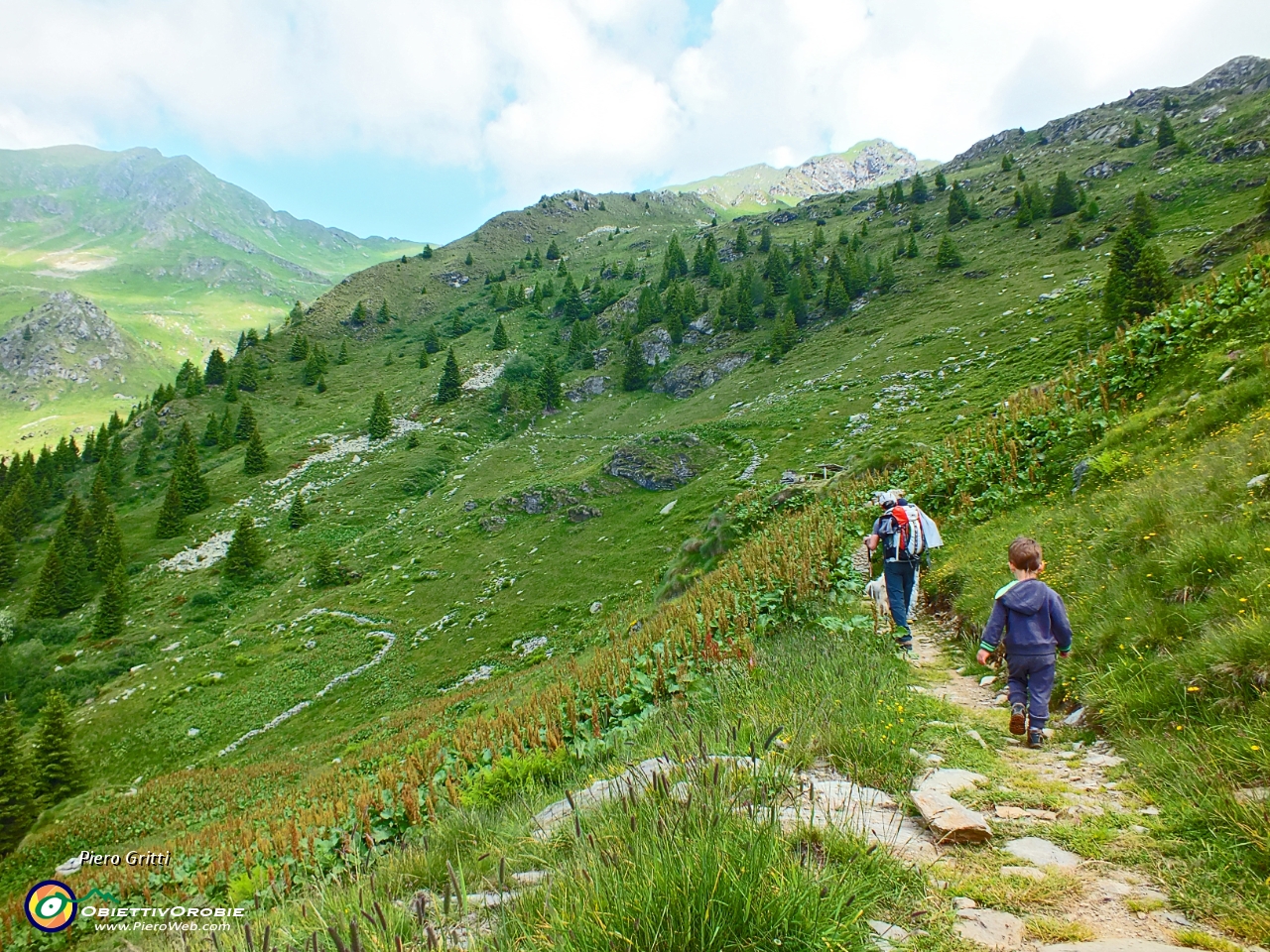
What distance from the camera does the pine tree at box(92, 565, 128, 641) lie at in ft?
124

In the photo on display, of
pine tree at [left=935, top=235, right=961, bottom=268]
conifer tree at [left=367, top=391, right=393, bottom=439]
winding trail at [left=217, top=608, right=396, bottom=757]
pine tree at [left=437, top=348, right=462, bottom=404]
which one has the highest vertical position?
pine tree at [left=935, top=235, right=961, bottom=268]

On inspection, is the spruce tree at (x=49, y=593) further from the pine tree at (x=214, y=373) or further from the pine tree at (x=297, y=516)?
the pine tree at (x=214, y=373)

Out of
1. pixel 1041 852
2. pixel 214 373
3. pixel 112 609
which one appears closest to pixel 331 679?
pixel 112 609

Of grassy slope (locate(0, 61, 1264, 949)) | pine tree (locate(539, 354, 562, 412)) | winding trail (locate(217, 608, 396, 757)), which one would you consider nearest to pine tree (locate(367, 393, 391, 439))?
grassy slope (locate(0, 61, 1264, 949))

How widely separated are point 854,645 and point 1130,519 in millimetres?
4444

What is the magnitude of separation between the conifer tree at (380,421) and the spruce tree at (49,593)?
29146 mm

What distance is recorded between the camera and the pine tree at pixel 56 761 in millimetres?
19844

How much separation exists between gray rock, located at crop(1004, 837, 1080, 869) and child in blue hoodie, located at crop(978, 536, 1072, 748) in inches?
92.3

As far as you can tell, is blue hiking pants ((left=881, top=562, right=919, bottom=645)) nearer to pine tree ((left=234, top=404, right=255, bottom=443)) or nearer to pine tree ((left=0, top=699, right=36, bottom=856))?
pine tree ((left=0, top=699, right=36, bottom=856))

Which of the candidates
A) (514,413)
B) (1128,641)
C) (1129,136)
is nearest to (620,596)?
(1128,641)

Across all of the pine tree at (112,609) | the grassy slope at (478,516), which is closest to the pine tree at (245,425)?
the grassy slope at (478,516)

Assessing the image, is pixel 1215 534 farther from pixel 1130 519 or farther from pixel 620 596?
pixel 620 596

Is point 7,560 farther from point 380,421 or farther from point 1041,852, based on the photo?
point 1041,852

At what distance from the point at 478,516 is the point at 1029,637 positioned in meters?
40.1
